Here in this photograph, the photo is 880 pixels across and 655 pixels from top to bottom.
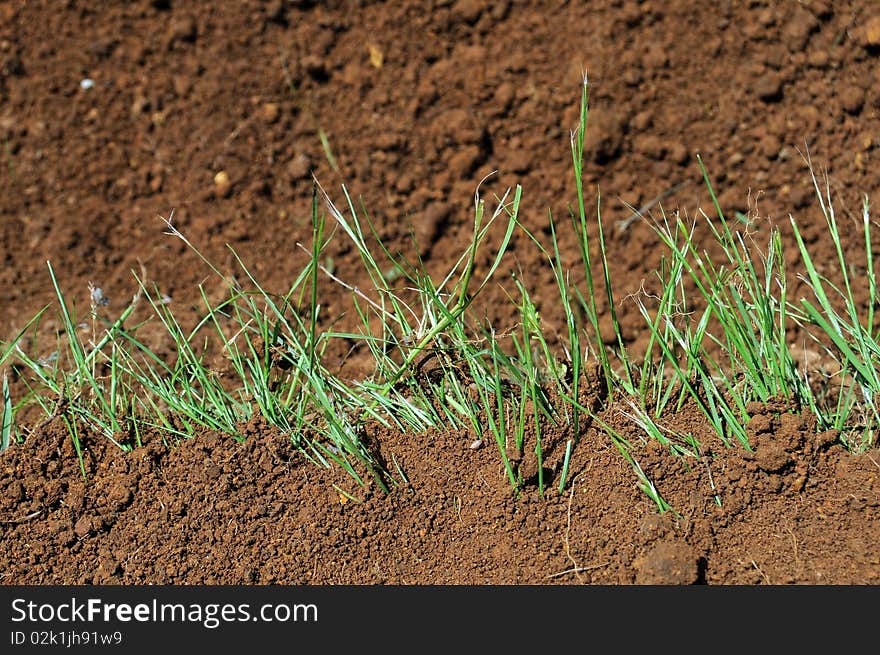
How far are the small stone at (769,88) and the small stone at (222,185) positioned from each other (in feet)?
5.67

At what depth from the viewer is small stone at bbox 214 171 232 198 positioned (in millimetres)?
2898

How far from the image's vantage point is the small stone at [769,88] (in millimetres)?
2818

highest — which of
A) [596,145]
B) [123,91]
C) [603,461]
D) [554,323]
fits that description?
[123,91]

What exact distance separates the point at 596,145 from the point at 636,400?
1.12 meters

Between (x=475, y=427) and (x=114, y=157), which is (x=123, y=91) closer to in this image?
(x=114, y=157)

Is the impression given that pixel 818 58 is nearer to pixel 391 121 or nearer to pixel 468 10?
pixel 468 10

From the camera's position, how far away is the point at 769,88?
111 inches

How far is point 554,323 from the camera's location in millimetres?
2701

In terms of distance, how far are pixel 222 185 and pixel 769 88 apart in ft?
5.84

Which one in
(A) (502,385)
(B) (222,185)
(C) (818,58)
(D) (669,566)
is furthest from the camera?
(B) (222,185)

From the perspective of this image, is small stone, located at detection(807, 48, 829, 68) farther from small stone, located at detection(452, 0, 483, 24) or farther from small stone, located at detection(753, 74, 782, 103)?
small stone, located at detection(452, 0, 483, 24)

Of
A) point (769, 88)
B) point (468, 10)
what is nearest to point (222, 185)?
point (468, 10)

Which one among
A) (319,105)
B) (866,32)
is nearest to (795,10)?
(866,32)

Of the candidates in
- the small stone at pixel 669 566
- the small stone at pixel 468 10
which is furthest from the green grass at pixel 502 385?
the small stone at pixel 468 10
